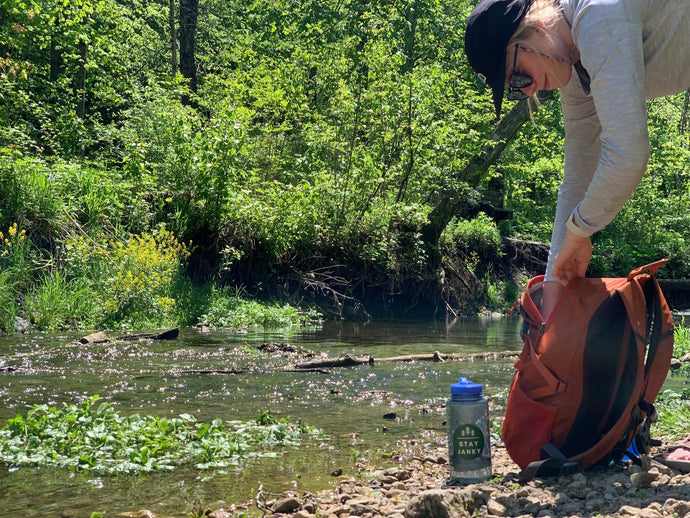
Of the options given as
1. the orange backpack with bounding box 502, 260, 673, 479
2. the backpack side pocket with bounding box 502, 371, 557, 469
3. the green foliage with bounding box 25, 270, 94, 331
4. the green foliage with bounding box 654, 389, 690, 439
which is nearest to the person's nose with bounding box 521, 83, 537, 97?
the orange backpack with bounding box 502, 260, 673, 479

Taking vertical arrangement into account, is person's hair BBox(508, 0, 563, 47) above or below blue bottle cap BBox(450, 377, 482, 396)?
above

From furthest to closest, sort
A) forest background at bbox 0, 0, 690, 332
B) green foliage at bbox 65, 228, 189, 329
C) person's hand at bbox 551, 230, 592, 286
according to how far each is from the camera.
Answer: forest background at bbox 0, 0, 690, 332 < green foliage at bbox 65, 228, 189, 329 < person's hand at bbox 551, 230, 592, 286

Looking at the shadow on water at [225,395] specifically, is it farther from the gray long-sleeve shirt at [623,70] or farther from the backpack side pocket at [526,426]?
the gray long-sleeve shirt at [623,70]

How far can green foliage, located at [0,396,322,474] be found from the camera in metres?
3.51

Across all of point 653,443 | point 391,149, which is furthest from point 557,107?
point 653,443

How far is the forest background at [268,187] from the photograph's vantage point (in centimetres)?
1048

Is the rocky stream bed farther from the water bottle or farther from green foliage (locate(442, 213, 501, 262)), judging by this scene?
green foliage (locate(442, 213, 501, 262))

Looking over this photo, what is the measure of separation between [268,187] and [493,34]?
12.0 metres

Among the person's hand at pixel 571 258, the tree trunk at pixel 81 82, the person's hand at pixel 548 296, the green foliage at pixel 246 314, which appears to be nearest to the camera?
the person's hand at pixel 571 258

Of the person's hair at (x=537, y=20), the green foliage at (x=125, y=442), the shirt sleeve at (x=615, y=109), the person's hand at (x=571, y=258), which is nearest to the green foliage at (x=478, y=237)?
the green foliage at (x=125, y=442)

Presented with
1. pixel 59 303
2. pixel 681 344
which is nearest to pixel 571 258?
pixel 681 344

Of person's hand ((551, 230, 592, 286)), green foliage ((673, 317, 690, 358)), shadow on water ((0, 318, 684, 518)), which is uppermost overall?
person's hand ((551, 230, 592, 286))

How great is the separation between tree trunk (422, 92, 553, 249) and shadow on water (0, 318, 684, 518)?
20.9ft

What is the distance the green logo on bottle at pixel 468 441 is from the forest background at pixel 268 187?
5.36m
